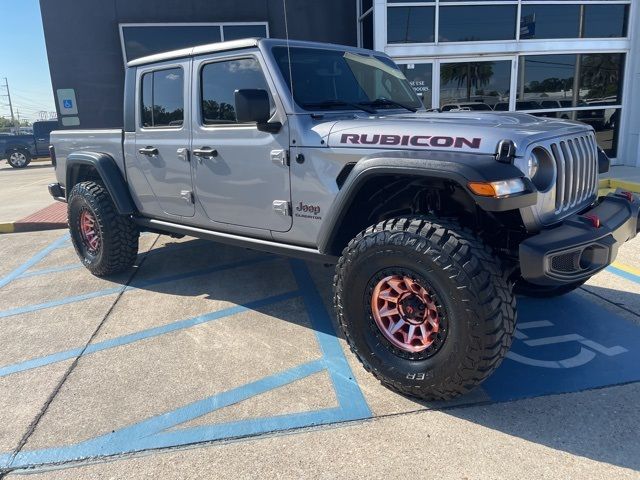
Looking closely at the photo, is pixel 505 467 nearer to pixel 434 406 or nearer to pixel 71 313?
pixel 434 406

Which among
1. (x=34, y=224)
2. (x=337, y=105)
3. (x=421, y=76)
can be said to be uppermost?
(x=421, y=76)

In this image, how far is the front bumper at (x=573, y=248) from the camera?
2.24m

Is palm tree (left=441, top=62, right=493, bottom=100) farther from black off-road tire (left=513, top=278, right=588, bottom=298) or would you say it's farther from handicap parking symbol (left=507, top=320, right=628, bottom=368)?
handicap parking symbol (left=507, top=320, right=628, bottom=368)

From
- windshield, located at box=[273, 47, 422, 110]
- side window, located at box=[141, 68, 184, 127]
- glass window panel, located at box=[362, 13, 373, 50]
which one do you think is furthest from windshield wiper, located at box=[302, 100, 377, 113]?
glass window panel, located at box=[362, 13, 373, 50]

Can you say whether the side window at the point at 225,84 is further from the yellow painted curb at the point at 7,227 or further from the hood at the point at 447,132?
the yellow painted curb at the point at 7,227

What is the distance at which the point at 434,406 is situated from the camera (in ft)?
8.55

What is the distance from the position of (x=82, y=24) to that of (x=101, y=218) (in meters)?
7.64

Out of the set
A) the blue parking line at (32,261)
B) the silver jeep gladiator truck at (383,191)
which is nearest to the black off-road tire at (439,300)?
the silver jeep gladiator truck at (383,191)

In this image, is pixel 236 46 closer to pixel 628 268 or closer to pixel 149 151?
pixel 149 151

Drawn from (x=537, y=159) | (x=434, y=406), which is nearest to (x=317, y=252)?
(x=434, y=406)

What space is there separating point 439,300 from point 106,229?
336cm

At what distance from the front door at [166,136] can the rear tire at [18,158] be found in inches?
767

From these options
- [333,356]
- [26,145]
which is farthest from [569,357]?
[26,145]

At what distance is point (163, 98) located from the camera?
13.3ft
